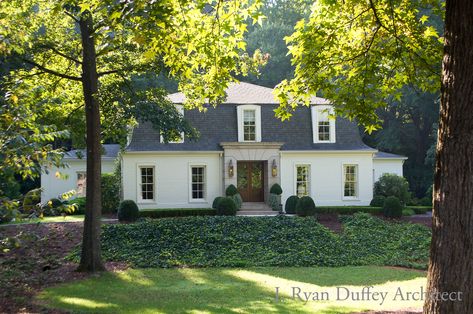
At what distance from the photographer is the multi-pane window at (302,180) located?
26188mm

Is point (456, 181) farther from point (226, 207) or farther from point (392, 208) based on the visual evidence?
point (392, 208)

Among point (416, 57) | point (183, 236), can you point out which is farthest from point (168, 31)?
point (183, 236)

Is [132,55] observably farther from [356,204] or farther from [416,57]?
[356,204]

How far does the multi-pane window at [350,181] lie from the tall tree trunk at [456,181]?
21.6 metres

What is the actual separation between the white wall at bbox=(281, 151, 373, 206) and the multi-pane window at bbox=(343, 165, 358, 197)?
0.76 ft

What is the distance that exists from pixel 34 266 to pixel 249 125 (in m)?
14.2

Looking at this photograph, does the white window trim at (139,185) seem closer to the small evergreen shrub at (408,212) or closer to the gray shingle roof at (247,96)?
the gray shingle roof at (247,96)

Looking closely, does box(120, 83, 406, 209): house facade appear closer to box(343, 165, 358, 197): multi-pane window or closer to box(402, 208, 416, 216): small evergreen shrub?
box(343, 165, 358, 197): multi-pane window

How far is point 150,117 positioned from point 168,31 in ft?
25.9

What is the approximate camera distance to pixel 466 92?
503 cm

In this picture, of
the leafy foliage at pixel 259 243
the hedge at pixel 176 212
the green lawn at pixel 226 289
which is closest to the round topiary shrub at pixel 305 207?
the leafy foliage at pixel 259 243

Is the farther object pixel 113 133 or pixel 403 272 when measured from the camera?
pixel 113 133

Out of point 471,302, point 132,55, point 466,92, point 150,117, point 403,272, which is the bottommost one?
point 403,272

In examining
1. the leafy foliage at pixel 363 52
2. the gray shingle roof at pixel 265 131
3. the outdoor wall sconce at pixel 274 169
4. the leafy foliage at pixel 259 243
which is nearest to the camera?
the leafy foliage at pixel 363 52
